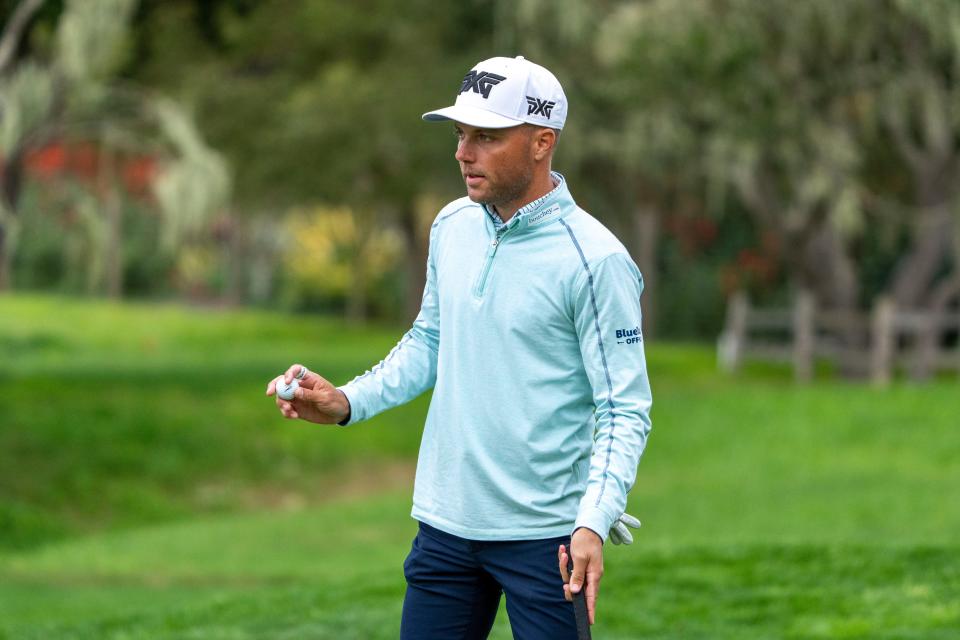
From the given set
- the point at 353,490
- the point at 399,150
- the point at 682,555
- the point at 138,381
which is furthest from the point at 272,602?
the point at 399,150

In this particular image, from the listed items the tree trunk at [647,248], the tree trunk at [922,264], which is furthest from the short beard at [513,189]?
the tree trunk at [647,248]

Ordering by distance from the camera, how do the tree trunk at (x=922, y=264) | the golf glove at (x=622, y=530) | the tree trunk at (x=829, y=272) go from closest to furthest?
the golf glove at (x=622, y=530), the tree trunk at (x=922, y=264), the tree trunk at (x=829, y=272)

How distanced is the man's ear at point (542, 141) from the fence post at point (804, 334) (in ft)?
63.6

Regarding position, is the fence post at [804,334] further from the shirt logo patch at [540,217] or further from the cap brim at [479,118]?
the cap brim at [479,118]

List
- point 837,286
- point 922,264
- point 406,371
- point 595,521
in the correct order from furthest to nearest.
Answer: point 837,286, point 922,264, point 406,371, point 595,521

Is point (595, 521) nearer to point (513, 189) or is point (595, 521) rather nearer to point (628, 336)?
point (628, 336)

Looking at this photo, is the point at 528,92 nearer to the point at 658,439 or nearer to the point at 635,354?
the point at 635,354

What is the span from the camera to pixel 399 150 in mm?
23703

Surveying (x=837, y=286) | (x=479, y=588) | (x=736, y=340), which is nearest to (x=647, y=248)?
(x=736, y=340)

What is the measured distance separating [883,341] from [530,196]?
18.6 meters

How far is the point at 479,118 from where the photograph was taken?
11.9 ft

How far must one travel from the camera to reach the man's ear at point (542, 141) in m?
3.71

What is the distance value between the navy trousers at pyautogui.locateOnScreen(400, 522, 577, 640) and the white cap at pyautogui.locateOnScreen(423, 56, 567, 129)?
981 millimetres

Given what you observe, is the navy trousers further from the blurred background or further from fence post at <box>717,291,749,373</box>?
fence post at <box>717,291,749,373</box>
